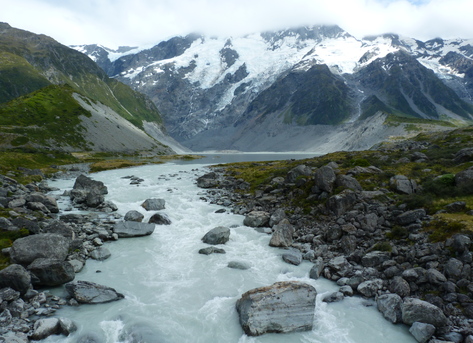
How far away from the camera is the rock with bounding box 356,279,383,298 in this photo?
16.7m

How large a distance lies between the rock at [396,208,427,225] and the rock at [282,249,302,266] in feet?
28.3

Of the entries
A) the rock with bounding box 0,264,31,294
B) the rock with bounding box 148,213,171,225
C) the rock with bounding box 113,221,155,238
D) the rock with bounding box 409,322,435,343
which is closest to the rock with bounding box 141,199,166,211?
the rock with bounding box 148,213,171,225

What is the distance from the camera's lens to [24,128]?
122m

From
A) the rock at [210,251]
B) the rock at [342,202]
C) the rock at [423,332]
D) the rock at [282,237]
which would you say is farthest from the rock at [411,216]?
the rock at [210,251]

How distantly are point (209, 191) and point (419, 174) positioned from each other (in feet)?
98.6

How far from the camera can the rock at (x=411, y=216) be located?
22.2 metres

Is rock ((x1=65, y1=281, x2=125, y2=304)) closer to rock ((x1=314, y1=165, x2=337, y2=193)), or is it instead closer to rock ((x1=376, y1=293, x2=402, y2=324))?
rock ((x1=376, y1=293, x2=402, y2=324))

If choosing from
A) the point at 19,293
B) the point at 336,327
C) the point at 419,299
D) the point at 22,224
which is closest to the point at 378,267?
the point at 419,299

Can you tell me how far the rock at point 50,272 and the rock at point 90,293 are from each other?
0.81 meters

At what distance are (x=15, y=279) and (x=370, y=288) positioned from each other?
19.7 metres

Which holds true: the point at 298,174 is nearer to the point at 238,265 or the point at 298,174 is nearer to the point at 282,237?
the point at 282,237

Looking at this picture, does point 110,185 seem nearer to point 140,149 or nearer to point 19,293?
point 19,293

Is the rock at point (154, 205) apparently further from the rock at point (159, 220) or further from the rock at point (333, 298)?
the rock at point (333, 298)

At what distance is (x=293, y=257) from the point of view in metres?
21.5
